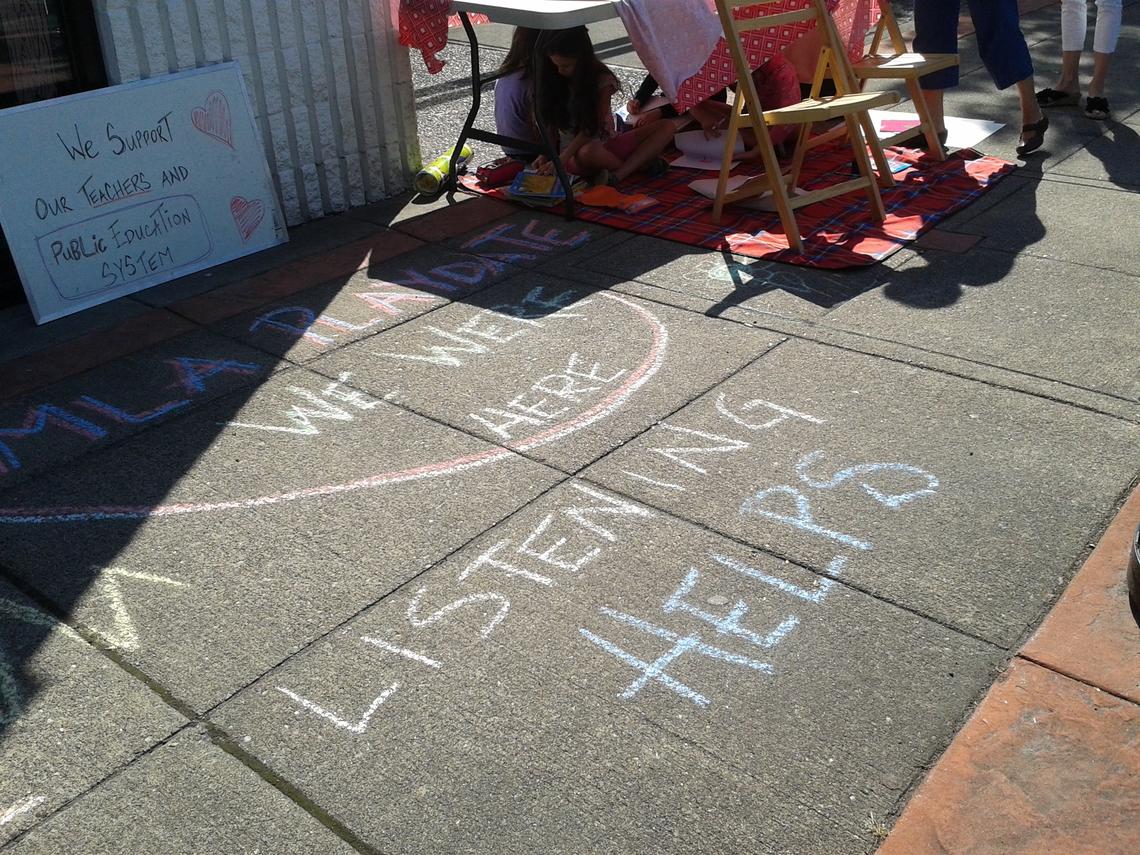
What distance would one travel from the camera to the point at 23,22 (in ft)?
15.2

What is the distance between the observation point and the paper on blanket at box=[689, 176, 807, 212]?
18.5ft

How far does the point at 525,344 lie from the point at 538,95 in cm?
210

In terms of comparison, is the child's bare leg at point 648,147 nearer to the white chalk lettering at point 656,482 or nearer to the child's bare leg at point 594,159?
the child's bare leg at point 594,159

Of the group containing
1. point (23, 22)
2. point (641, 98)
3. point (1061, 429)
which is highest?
point (23, 22)

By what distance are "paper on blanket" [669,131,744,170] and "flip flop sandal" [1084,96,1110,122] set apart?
221 cm

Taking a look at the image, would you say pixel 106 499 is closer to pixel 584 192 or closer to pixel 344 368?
pixel 344 368

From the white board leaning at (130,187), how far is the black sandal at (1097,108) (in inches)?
191

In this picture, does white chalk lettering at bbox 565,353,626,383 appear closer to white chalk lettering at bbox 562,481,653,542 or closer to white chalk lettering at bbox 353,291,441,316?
white chalk lettering at bbox 562,481,653,542

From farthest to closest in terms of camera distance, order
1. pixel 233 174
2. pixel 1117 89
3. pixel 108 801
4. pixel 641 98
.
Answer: pixel 1117 89
pixel 641 98
pixel 233 174
pixel 108 801

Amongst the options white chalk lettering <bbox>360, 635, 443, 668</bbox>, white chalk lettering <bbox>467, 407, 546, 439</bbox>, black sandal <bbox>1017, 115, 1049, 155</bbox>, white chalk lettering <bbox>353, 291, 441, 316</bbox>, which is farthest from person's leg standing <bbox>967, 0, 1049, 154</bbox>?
white chalk lettering <bbox>360, 635, 443, 668</bbox>

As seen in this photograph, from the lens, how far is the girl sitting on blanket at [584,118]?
580 cm

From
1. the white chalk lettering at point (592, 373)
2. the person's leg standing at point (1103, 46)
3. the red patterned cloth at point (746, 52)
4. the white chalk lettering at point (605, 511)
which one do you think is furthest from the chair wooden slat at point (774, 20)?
the white chalk lettering at point (605, 511)

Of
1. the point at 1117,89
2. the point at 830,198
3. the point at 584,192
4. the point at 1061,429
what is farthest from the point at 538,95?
the point at 1117,89

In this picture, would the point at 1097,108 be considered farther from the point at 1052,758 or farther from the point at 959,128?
the point at 1052,758
